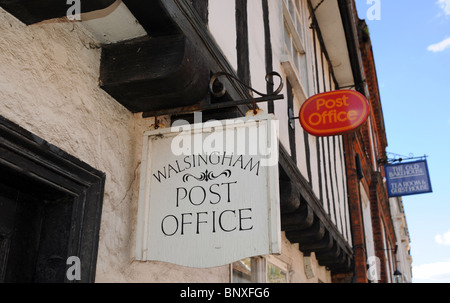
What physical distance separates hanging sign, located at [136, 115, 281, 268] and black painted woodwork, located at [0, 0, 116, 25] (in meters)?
0.74

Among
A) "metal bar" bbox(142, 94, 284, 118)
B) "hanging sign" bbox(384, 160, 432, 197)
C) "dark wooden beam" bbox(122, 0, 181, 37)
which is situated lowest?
"metal bar" bbox(142, 94, 284, 118)

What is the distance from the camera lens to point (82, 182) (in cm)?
217

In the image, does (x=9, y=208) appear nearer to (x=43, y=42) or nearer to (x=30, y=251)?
(x=30, y=251)

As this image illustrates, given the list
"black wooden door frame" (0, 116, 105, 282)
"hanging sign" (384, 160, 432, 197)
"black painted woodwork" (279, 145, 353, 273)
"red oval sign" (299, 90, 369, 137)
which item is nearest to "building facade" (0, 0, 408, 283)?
"black wooden door frame" (0, 116, 105, 282)

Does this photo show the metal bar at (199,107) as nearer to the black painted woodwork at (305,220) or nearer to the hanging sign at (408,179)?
the black painted woodwork at (305,220)

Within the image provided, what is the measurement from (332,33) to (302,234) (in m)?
3.87

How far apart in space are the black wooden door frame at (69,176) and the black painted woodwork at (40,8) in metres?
0.50

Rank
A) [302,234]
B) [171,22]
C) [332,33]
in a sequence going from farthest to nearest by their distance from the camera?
1. [332,33]
2. [302,234]
3. [171,22]

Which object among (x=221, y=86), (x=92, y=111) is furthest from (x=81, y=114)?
(x=221, y=86)

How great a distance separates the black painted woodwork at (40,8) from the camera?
1.95 meters

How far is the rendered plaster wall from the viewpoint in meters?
1.98

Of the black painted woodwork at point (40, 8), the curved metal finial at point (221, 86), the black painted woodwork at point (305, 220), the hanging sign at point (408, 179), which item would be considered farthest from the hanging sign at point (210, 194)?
the hanging sign at point (408, 179)

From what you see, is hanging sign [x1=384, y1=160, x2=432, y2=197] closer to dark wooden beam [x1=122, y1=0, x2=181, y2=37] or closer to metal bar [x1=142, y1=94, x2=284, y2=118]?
metal bar [x1=142, y1=94, x2=284, y2=118]
